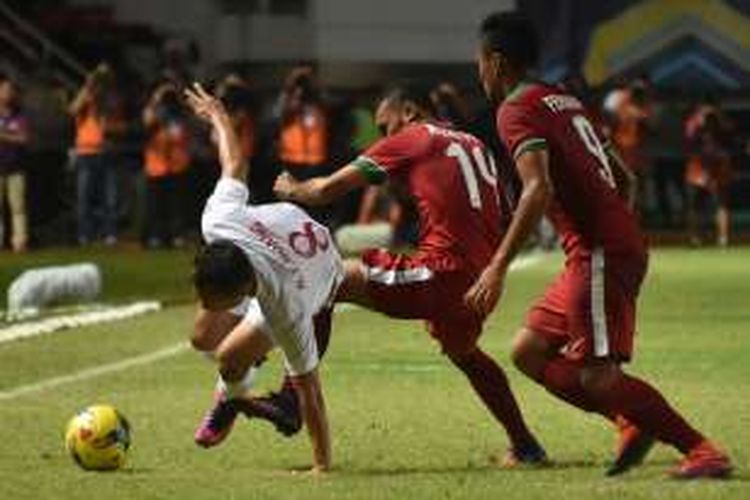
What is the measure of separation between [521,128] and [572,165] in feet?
0.99

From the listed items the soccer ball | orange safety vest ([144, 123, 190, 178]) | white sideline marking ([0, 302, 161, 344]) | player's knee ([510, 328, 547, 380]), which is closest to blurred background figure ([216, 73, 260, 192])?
orange safety vest ([144, 123, 190, 178])

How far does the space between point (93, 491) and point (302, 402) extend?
1010 millimetres

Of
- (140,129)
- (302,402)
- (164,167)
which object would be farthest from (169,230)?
(302,402)

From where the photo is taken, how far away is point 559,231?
9852 mm

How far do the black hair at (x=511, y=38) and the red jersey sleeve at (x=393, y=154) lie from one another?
3.96 ft

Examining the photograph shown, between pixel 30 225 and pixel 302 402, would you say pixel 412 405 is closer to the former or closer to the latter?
pixel 302 402

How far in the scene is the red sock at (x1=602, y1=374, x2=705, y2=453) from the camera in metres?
9.57

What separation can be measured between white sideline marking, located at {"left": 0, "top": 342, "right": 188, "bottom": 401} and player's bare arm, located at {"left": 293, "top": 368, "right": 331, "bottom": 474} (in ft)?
12.2

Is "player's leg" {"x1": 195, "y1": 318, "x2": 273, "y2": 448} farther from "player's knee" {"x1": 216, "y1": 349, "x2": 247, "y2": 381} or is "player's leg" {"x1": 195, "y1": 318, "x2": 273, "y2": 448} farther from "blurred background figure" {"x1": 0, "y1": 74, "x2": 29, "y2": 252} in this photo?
"blurred background figure" {"x1": 0, "y1": 74, "x2": 29, "y2": 252}

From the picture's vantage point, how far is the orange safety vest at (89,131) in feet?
94.3

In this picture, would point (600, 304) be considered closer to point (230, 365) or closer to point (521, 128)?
point (521, 128)

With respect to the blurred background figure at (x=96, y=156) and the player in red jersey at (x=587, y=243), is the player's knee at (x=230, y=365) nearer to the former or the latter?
the player in red jersey at (x=587, y=243)

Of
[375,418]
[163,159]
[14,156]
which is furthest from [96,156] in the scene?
[375,418]

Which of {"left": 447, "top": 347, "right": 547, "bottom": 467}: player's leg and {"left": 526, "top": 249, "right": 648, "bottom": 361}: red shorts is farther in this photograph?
{"left": 447, "top": 347, "right": 547, "bottom": 467}: player's leg
